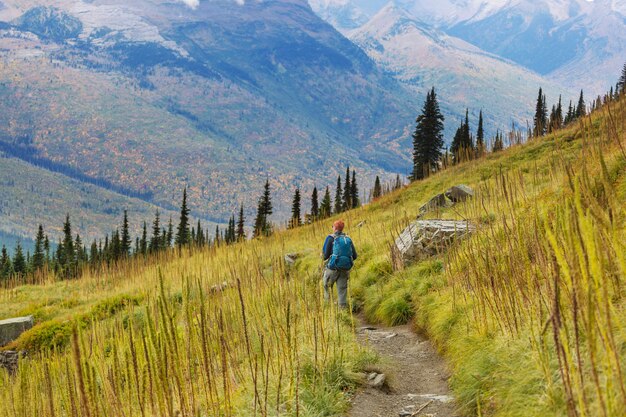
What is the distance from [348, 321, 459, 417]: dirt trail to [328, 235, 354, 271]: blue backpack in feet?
6.33

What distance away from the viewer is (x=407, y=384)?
632 centimetres

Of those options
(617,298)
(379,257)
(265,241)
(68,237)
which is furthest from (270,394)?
(68,237)

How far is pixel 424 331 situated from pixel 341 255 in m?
2.64

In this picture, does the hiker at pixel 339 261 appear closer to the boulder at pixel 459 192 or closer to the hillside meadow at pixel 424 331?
the hillside meadow at pixel 424 331

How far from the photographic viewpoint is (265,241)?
2144cm

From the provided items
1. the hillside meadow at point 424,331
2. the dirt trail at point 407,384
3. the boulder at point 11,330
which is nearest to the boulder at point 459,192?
the hillside meadow at point 424,331

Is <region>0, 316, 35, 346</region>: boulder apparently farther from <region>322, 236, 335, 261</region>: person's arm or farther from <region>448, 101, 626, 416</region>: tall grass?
<region>448, 101, 626, 416</region>: tall grass

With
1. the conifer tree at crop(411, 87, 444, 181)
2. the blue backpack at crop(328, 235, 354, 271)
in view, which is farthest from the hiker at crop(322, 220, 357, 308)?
the conifer tree at crop(411, 87, 444, 181)

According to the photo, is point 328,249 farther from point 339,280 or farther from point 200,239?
point 200,239

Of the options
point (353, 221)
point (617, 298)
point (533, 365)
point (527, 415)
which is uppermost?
point (353, 221)

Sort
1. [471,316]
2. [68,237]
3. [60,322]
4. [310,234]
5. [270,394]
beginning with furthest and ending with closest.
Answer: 1. [68,237]
2. [310,234]
3. [60,322]
4. [471,316]
5. [270,394]

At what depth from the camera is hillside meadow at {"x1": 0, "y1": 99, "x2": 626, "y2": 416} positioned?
108 inches

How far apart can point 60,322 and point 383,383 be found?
13.9 m

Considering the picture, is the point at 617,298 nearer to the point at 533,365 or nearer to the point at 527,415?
the point at 533,365
